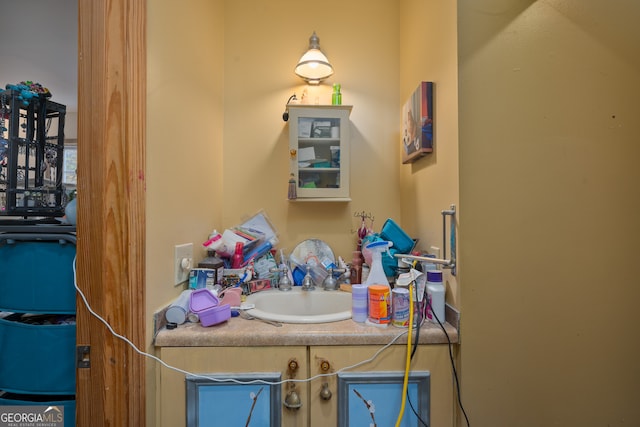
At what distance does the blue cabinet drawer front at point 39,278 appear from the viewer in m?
0.78

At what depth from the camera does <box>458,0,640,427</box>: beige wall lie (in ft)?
2.79

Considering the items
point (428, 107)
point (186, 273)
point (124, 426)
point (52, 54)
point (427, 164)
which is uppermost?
point (52, 54)

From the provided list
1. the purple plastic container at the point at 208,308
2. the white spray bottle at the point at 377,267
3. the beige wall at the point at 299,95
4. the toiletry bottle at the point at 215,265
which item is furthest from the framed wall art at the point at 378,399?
the beige wall at the point at 299,95

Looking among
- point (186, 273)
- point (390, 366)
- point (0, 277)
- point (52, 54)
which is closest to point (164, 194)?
point (186, 273)

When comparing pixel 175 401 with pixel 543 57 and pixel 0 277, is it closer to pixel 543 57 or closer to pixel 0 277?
pixel 0 277

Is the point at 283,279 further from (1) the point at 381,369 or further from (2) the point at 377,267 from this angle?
(1) the point at 381,369

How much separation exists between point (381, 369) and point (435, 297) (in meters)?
0.28

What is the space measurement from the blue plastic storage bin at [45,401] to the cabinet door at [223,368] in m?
0.23

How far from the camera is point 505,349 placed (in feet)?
2.80

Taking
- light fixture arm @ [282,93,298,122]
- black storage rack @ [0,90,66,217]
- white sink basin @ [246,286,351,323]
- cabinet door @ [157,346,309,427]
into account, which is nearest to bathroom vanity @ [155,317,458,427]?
cabinet door @ [157,346,309,427]

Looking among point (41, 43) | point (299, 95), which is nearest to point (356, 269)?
point (299, 95)

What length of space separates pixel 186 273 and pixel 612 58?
1.63 metres

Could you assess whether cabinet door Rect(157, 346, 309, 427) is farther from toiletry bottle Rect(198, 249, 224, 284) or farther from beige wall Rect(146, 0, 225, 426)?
toiletry bottle Rect(198, 249, 224, 284)

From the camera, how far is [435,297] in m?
0.89
